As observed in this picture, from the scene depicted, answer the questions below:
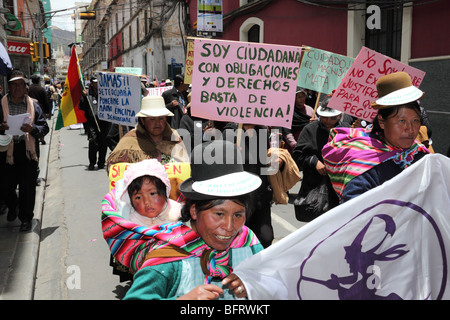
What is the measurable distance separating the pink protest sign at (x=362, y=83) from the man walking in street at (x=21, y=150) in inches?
139

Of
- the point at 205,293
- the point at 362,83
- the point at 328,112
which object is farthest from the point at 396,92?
the point at 328,112

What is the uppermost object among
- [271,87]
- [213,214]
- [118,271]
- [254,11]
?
[254,11]

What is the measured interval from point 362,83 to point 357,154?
2.21 metres

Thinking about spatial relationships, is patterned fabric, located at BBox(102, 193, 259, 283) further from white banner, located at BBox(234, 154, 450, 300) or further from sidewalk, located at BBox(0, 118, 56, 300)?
sidewalk, located at BBox(0, 118, 56, 300)

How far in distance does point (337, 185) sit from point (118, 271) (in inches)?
68.0

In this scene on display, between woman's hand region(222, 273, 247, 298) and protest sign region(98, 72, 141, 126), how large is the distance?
177 inches

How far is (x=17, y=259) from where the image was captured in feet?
16.4

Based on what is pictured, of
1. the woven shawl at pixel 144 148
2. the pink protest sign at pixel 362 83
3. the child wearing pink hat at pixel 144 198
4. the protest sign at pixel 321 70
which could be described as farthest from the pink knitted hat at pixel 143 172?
the protest sign at pixel 321 70

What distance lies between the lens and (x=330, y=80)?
285 inches

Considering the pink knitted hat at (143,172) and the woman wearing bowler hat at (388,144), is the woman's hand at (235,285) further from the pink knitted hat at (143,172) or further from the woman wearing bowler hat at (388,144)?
the pink knitted hat at (143,172)

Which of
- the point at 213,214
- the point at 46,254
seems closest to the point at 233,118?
the point at 213,214

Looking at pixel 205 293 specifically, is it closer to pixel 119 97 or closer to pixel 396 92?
pixel 396 92

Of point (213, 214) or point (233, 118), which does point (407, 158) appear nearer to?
point (213, 214)

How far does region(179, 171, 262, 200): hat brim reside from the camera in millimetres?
1990
